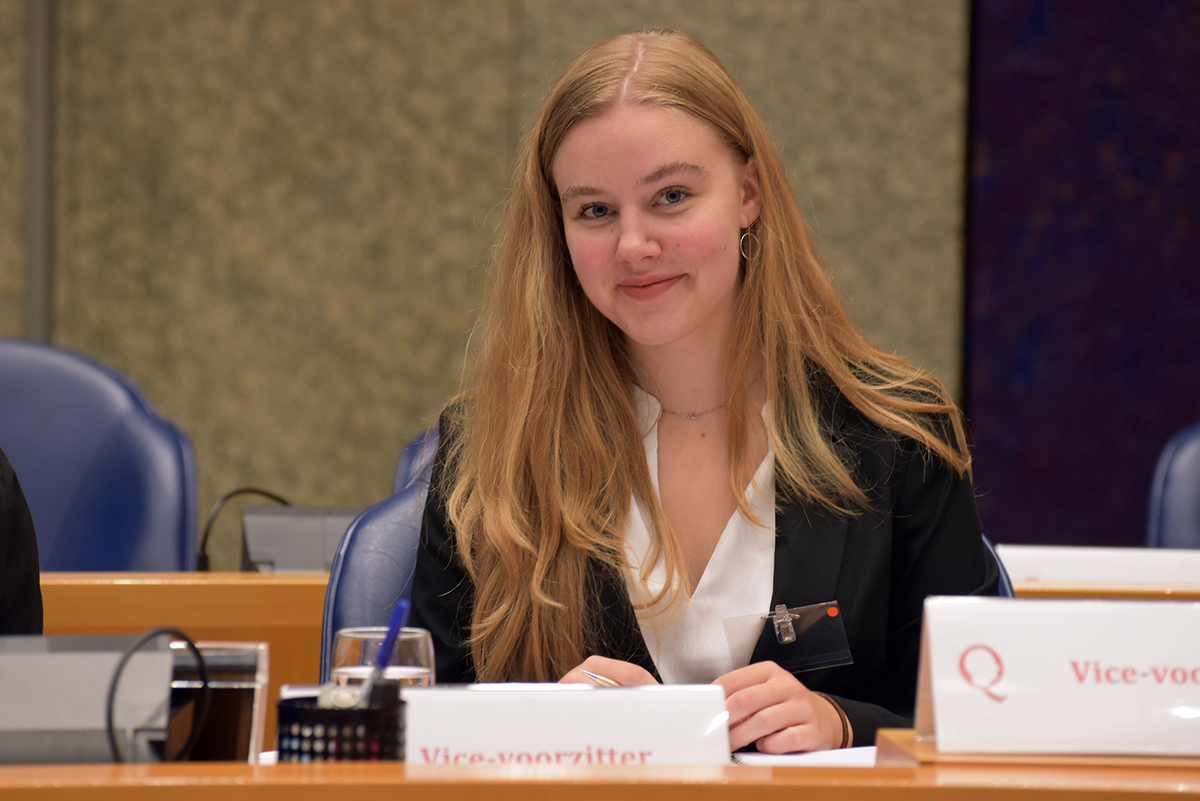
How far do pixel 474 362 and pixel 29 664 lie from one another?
83 cm

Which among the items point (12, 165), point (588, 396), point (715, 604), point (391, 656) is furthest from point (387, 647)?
point (12, 165)

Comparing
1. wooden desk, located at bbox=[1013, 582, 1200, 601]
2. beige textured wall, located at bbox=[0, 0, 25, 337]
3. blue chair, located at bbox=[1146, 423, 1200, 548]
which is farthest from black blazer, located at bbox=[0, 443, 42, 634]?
beige textured wall, located at bbox=[0, 0, 25, 337]

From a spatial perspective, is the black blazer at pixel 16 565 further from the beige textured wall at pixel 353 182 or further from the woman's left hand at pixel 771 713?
the beige textured wall at pixel 353 182

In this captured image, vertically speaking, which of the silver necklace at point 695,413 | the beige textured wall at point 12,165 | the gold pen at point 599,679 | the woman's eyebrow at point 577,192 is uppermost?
the beige textured wall at point 12,165

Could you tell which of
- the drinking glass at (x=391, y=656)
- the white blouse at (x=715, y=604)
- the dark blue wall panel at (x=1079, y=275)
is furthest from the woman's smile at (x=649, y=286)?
the dark blue wall panel at (x=1079, y=275)

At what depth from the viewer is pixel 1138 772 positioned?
25.5 inches

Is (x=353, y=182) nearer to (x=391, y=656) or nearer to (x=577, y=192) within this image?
(x=577, y=192)

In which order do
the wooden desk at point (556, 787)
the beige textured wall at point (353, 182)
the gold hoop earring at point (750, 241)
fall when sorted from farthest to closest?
the beige textured wall at point (353, 182), the gold hoop earring at point (750, 241), the wooden desk at point (556, 787)

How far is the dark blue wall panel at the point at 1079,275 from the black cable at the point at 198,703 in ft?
7.98

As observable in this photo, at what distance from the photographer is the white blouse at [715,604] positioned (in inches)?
47.5

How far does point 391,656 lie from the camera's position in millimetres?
764

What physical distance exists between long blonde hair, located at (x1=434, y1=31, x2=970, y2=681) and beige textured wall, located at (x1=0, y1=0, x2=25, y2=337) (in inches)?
Result: 69.7

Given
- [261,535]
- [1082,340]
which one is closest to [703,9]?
[1082,340]

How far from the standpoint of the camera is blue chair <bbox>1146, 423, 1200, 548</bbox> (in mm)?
1933
